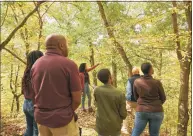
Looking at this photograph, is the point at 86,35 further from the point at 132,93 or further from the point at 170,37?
the point at 132,93

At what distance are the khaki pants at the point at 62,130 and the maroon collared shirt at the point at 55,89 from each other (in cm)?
7

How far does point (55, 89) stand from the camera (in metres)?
2.69

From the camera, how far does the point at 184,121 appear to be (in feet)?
23.9

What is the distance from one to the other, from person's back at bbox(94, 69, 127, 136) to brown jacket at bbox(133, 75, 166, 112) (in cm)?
86

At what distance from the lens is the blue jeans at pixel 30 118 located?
163 inches

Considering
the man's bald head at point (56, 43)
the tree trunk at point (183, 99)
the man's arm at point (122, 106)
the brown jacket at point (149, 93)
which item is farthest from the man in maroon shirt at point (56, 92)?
the tree trunk at point (183, 99)

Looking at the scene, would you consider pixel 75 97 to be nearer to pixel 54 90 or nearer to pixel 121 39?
pixel 54 90

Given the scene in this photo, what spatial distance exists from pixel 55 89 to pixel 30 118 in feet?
6.23

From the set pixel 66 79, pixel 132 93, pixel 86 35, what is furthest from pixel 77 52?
pixel 66 79

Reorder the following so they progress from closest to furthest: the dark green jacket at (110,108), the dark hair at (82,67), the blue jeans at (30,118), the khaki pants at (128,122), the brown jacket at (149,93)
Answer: the dark green jacket at (110,108)
the blue jeans at (30,118)
the brown jacket at (149,93)
the khaki pants at (128,122)
the dark hair at (82,67)

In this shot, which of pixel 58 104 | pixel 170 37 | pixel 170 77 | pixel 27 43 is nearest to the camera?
pixel 58 104

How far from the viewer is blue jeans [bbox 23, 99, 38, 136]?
4.14 m

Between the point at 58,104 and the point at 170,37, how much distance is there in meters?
5.22

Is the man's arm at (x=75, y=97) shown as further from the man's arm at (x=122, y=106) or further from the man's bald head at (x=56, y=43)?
the man's arm at (x=122, y=106)
